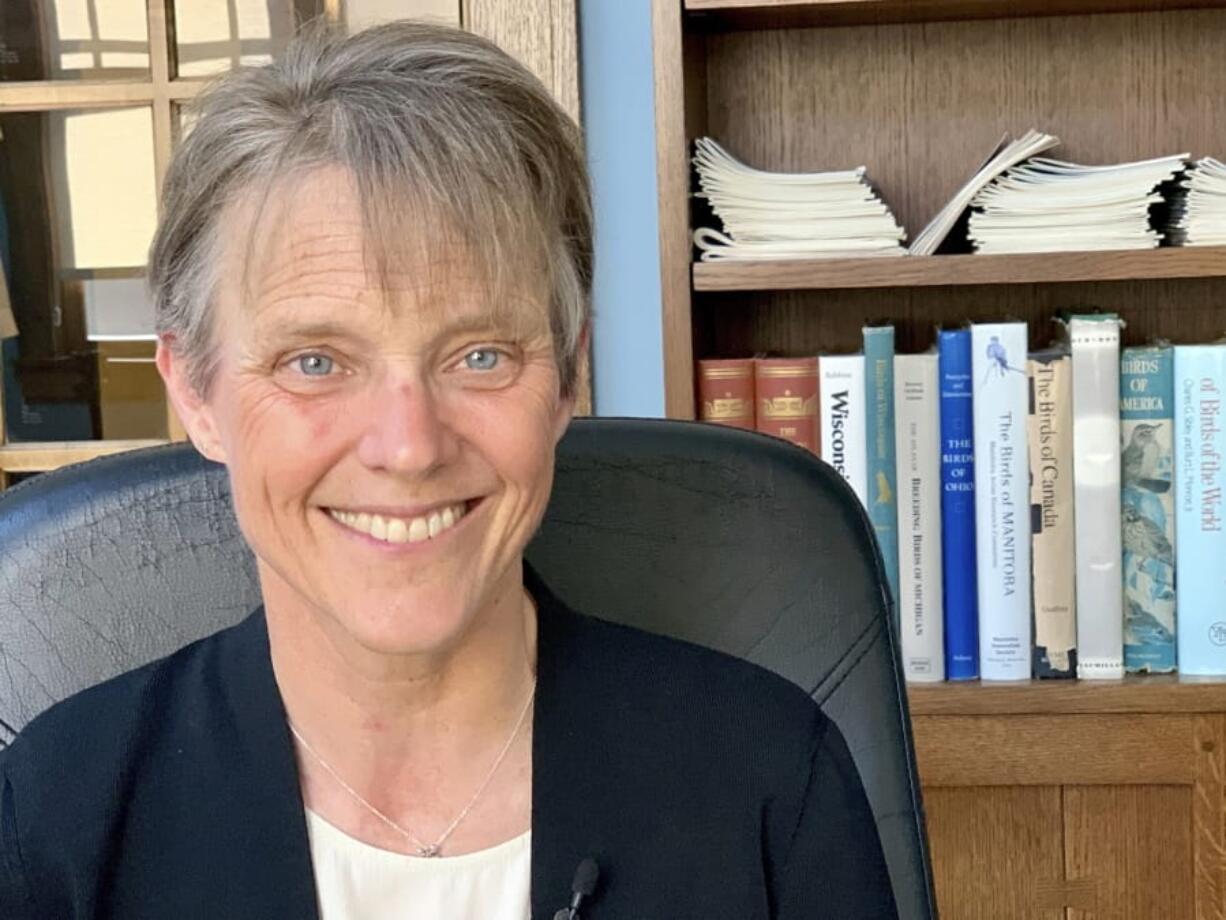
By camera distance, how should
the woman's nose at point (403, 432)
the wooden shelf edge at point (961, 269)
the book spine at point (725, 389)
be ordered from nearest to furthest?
the woman's nose at point (403, 432), the wooden shelf edge at point (961, 269), the book spine at point (725, 389)

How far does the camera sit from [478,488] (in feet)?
3.68

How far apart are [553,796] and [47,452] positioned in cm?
130

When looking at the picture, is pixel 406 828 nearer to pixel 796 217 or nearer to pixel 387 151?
pixel 387 151

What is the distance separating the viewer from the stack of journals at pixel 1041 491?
78.3 inches

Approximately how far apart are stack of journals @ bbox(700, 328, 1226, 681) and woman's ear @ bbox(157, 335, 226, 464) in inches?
37.7

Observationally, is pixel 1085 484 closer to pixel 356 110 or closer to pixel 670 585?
pixel 670 585

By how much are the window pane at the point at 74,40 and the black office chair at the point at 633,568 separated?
112 centimetres

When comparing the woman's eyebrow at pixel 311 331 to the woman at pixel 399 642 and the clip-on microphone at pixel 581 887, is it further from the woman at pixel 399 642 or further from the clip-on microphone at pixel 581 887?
the clip-on microphone at pixel 581 887

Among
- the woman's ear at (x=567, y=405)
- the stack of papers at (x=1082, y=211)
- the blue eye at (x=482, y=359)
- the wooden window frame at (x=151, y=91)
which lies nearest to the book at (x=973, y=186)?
the stack of papers at (x=1082, y=211)

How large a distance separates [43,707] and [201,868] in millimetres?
174

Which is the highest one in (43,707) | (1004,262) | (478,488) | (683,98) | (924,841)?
(683,98)

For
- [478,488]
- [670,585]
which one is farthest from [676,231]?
[478,488]

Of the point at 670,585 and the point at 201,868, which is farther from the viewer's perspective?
the point at 670,585

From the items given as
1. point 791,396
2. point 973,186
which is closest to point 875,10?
point 973,186
